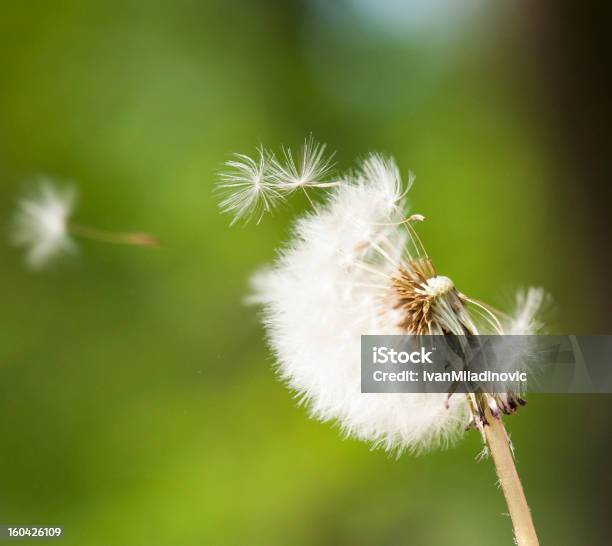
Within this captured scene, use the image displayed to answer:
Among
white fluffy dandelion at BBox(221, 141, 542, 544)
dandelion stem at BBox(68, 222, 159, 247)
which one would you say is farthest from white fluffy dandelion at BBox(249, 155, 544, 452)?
dandelion stem at BBox(68, 222, 159, 247)

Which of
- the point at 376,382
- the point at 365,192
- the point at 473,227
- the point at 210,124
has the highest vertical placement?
the point at 210,124

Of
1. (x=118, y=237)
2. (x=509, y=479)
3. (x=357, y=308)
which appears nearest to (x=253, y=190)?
(x=357, y=308)

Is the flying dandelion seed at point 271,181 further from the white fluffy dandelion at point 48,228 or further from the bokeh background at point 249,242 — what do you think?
the white fluffy dandelion at point 48,228

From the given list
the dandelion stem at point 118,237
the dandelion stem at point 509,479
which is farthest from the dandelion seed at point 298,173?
Answer: the dandelion stem at point 118,237

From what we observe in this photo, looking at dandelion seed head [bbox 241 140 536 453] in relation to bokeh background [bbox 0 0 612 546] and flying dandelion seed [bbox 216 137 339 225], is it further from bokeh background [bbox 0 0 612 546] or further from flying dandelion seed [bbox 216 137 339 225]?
bokeh background [bbox 0 0 612 546]

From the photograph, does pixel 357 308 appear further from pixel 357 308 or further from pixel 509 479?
pixel 509 479

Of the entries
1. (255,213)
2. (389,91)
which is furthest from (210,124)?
(255,213)

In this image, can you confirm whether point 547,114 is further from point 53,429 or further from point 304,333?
point 53,429

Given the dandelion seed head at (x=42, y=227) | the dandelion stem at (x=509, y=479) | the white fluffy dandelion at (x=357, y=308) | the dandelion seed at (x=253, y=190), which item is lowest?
the dandelion stem at (x=509, y=479)
